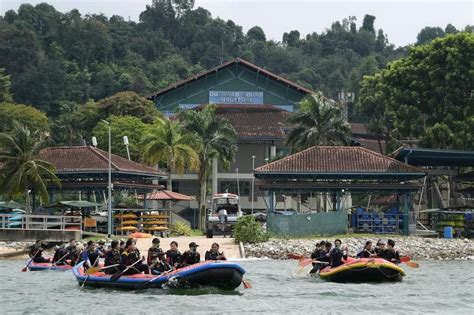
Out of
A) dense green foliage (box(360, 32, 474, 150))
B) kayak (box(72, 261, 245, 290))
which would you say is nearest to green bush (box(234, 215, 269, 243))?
dense green foliage (box(360, 32, 474, 150))

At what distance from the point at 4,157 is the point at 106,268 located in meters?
28.4

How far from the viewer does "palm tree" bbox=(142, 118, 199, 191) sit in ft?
253

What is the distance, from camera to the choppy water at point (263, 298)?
31.0 m

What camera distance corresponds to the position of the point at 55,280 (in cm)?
4078

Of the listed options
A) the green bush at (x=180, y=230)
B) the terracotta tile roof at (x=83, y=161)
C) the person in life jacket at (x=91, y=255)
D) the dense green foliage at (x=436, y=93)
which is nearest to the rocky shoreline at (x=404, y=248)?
the green bush at (x=180, y=230)

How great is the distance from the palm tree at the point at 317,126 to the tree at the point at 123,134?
19.4 metres

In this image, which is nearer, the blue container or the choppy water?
the choppy water

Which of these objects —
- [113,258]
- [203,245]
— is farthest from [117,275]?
[203,245]

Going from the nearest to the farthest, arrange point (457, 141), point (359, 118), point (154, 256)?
point (154, 256) → point (457, 141) → point (359, 118)

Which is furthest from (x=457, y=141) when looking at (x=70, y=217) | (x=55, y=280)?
(x=55, y=280)

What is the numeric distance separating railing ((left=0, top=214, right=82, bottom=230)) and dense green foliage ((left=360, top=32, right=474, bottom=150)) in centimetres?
2579

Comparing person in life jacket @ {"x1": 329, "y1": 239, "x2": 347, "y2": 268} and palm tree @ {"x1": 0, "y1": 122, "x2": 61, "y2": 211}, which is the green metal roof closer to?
palm tree @ {"x1": 0, "y1": 122, "x2": 61, "y2": 211}

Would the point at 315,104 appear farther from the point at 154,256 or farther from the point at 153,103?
the point at 154,256

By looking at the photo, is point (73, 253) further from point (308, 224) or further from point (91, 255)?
point (308, 224)
